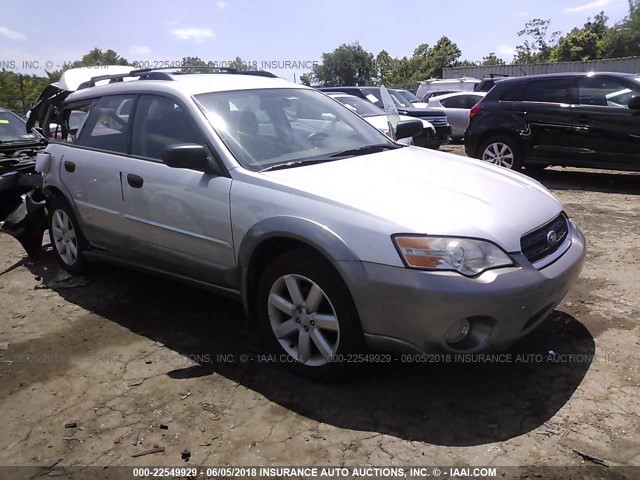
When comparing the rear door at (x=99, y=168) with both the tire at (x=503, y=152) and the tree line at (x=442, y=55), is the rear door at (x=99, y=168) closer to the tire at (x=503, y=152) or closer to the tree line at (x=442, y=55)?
the tire at (x=503, y=152)

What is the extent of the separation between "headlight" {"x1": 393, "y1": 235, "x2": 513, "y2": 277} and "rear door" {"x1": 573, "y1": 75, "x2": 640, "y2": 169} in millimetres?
6028

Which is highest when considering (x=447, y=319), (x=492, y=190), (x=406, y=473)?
(x=492, y=190)

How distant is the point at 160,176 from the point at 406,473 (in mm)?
2460

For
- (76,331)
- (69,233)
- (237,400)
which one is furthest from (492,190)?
(69,233)

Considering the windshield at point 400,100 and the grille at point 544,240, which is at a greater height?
the windshield at point 400,100

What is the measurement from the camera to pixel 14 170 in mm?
7070

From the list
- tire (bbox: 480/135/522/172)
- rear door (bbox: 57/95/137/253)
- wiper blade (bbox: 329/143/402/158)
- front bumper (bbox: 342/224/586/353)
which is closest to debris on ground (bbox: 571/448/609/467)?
front bumper (bbox: 342/224/586/353)

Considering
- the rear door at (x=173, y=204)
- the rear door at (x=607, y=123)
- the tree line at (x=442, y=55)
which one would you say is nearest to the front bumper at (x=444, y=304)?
the rear door at (x=173, y=204)

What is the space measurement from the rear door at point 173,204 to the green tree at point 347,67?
5058cm

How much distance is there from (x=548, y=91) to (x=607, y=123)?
1.07 meters

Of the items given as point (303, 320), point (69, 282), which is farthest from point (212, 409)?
point (69, 282)

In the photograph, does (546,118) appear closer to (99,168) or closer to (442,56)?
(99,168)

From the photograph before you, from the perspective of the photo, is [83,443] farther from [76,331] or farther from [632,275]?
[632,275]

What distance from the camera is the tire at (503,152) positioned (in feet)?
28.6
